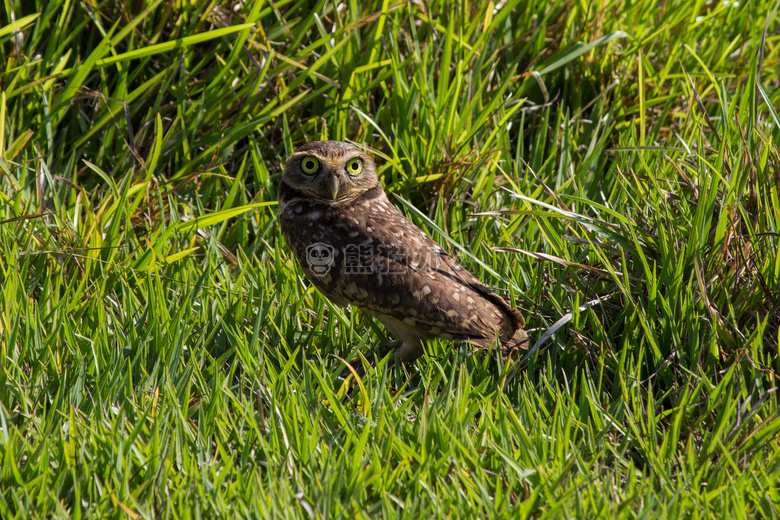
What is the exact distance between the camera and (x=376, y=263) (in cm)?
293

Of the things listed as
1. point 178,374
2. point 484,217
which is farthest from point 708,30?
point 178,374

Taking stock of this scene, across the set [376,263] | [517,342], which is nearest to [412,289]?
[376,263]

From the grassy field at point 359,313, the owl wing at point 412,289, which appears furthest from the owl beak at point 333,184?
the grassy field at point 359,313

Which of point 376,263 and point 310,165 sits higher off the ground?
point 310,165

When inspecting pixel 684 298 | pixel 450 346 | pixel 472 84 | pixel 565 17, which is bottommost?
pixel 450 346

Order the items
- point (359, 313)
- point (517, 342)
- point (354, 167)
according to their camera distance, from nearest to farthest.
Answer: point (517, 342) → point (354, 167) → point (359, 313)

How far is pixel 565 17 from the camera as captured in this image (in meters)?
4.25

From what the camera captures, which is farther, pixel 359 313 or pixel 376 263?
pixel 359 313

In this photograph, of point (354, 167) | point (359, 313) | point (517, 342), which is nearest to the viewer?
point (517, 342)

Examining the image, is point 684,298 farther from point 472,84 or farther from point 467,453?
point 472,84

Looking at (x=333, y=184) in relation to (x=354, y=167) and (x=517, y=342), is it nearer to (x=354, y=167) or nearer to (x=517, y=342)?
(x=354, y=167)

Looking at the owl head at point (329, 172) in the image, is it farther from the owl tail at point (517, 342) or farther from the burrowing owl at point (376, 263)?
the owl tail at point (517, 342)

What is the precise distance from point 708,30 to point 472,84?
1.64 metres

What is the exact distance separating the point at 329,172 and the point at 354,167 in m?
0.15
